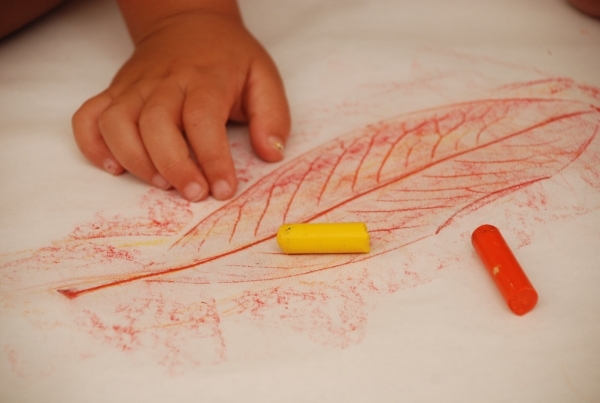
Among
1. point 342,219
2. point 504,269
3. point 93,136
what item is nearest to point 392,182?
point 342,219

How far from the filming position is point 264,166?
863mm

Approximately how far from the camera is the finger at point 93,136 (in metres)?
0.85

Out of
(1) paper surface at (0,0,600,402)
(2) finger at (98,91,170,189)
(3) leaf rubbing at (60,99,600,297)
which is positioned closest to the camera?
(1) paper surface at (0,0,600,402)

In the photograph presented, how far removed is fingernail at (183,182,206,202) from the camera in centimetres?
79

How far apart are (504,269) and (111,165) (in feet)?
1.93

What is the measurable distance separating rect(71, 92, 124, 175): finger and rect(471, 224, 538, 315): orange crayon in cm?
55

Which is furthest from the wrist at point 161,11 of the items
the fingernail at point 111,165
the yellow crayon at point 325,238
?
the yellow crayon at point 325,238

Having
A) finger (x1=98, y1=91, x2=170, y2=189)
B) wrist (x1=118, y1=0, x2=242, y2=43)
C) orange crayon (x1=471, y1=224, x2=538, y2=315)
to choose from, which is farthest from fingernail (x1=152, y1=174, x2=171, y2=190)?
orange crayon (x1=471, y1=224, x2=538, y2=315)

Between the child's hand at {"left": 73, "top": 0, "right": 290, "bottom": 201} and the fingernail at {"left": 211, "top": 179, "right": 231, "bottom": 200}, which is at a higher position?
the child's hand at {"left": 73, "top": 0, "right": 290, "bottom": 201}

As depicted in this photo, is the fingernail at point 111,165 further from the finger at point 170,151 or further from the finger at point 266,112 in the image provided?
the finger at point 266,112

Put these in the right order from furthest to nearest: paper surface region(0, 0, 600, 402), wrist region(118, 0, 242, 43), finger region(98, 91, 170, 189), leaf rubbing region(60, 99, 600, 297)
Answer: wrist region(118, 0, 242, 43), finger region(98, 91, 170, 189), leaf rubbing region(60, 99, 600, 297), paper surface region(0, 0, 600, 402)

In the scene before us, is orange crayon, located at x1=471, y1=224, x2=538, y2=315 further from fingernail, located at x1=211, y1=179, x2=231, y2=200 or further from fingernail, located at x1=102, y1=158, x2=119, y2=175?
fingernail, located at x1=102, y1=158, x2=119, y2=175

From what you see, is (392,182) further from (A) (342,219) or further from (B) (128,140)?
(B) (128,140)

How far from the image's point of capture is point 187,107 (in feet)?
2.70
